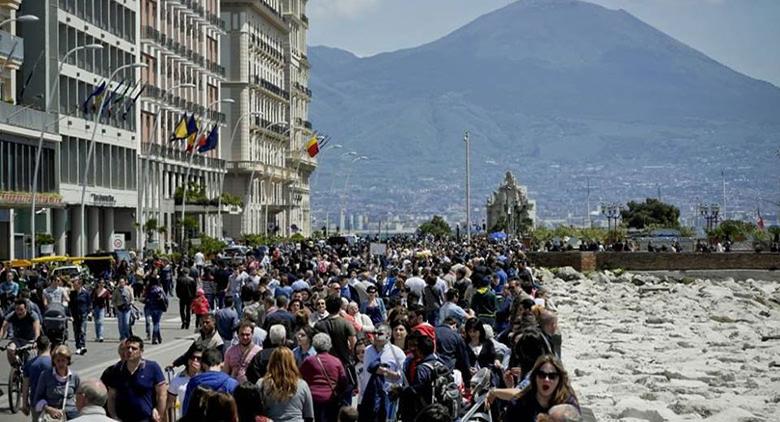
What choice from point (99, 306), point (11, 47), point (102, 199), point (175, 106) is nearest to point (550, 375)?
point (99, 306)

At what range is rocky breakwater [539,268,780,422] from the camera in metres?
23.8

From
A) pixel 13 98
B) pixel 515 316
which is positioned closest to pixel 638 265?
pixel 13 98

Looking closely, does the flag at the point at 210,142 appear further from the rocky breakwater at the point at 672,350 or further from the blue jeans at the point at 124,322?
the blue jeans at the point at 124,322

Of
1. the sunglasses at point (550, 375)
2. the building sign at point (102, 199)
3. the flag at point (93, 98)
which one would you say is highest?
the flag at point (93, 98)

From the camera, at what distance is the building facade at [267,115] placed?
106 meters

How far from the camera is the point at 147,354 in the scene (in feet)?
90.0

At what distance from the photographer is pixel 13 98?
57344 millimetres

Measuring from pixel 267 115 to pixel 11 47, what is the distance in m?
64.2

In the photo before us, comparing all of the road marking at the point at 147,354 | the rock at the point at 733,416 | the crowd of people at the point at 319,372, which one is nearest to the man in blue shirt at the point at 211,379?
the crowd of people at the point at 319,372

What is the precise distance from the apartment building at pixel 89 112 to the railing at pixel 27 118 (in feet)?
2.32

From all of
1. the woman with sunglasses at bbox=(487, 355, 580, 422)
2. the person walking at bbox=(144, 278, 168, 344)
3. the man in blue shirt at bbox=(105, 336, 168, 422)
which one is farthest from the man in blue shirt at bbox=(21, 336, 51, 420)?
the person walking at bbox=(144, 278, 168, 344)

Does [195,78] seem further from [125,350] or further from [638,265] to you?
[125,350]

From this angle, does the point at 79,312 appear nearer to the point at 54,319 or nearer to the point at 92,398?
the point at 54,319

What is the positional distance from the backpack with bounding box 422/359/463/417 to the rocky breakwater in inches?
346
